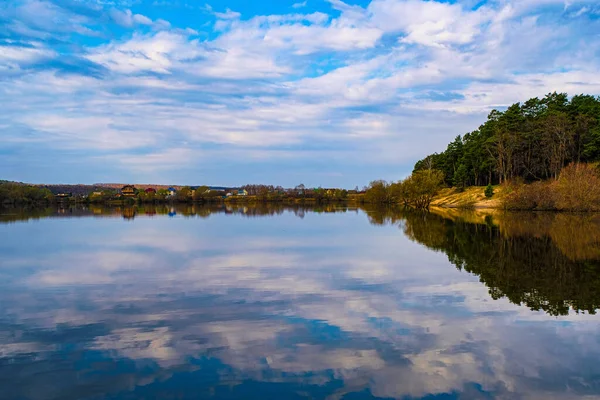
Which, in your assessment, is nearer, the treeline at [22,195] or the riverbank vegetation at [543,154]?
the riverbank vegetation at [543,154]

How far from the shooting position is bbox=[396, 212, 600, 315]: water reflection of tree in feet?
40.4

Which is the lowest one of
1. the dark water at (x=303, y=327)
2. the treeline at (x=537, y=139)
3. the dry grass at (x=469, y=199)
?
the dark water at (x=303, y=327)

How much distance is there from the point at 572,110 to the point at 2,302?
264 ft

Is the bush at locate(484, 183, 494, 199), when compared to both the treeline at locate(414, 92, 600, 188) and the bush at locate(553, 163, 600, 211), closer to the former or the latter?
the treeline at locate(414, 92, 600, 188)

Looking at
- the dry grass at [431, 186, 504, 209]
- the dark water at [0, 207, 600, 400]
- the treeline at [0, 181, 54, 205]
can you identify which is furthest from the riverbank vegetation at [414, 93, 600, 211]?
the treeline at [0, 181, 54, 205]

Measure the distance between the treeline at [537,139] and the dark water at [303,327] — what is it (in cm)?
5380

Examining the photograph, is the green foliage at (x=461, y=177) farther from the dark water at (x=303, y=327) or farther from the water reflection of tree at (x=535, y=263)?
the dark water at (x=303, y=327)

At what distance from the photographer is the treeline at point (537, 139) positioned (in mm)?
66500

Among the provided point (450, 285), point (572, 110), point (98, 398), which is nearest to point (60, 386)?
point (98, 398)

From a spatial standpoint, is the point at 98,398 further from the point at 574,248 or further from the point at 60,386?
the point at 574,248

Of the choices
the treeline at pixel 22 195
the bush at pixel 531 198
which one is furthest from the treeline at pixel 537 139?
the treeline at pixel 22 195

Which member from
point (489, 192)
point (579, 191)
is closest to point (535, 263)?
point (579, 191)

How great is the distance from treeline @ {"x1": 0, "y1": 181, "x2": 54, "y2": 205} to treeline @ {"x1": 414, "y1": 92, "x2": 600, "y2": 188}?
121066 millimetres

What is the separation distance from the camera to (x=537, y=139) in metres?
70.8
